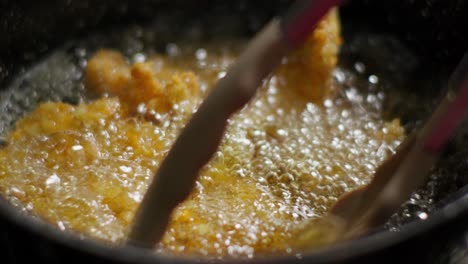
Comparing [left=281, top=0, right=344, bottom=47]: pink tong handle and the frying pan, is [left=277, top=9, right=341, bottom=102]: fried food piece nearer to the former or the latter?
the frying pan

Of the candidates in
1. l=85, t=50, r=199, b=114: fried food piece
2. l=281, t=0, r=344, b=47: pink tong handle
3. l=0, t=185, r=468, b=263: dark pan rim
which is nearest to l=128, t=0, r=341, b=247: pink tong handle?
l=281, t=0, r=344, b=47: pink tong handle

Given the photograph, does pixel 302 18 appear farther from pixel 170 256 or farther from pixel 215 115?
pixel 170 256

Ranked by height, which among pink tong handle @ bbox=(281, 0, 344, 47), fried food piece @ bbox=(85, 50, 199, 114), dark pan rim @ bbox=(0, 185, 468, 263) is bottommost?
fried food piece @ bbox=(85, 50, 199, 114)

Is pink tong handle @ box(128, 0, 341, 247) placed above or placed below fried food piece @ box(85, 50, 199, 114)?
above

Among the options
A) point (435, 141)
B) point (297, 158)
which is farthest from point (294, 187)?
point (435, 141)

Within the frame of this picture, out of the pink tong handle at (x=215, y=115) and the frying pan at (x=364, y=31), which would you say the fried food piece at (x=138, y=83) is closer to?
the frying pan at (x=364, y=31)

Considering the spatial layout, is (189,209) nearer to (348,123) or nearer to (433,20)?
(348,123)

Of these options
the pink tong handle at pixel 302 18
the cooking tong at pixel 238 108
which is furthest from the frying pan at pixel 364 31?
the pink tong handle at pixel 302 18

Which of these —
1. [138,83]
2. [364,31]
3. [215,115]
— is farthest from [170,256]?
[364,31]

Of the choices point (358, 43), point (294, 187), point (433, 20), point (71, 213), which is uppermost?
point (433, 20)
